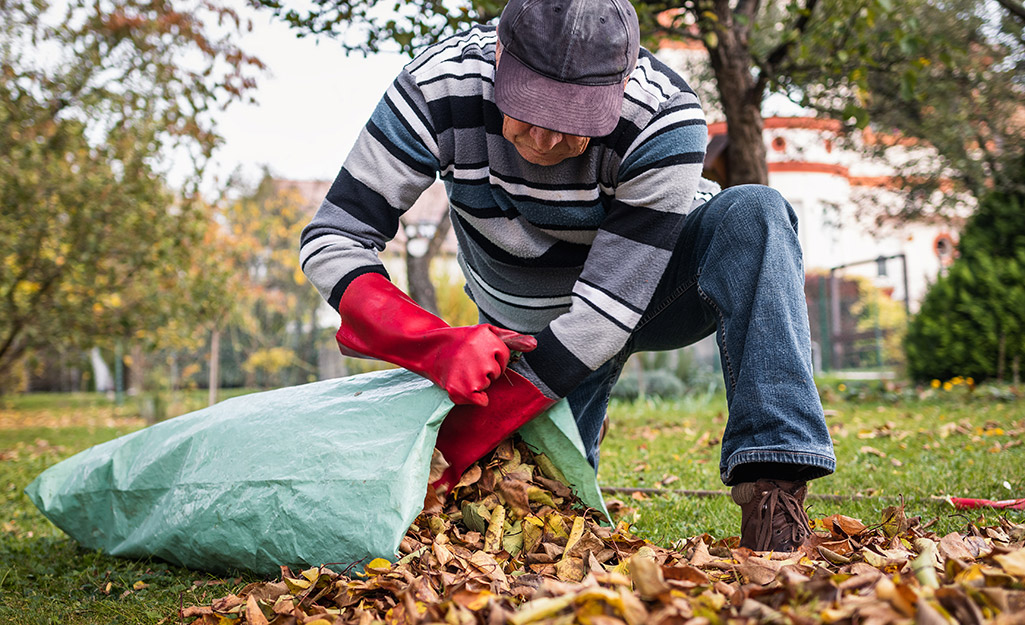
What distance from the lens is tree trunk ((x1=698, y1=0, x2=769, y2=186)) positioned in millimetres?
4570

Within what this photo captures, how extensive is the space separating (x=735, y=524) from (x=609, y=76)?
1287mm

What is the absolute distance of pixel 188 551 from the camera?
183 centimetres

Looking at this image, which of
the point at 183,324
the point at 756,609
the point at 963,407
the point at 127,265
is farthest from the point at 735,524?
the point at 183,324

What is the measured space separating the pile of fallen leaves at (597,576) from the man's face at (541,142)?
711 mm

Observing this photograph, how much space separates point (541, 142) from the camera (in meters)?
1.70

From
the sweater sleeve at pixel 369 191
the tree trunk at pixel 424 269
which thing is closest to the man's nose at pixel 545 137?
the sweater sleeve at pixel 369 191

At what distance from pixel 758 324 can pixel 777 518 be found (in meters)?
0.39

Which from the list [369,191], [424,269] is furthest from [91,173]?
[369,191]

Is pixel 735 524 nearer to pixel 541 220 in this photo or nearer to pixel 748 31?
pixel 541 220

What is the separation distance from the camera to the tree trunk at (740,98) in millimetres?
4570

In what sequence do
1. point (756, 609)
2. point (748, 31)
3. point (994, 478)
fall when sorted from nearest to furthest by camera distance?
point (756, 609)
point (994, 478)
point (748, 31)

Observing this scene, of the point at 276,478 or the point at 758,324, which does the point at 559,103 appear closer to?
the point at 758,324

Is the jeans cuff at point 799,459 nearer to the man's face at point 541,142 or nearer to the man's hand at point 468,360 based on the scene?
the man's hand at point 468,360

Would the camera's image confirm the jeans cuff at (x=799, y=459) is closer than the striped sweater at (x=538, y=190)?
Yes
